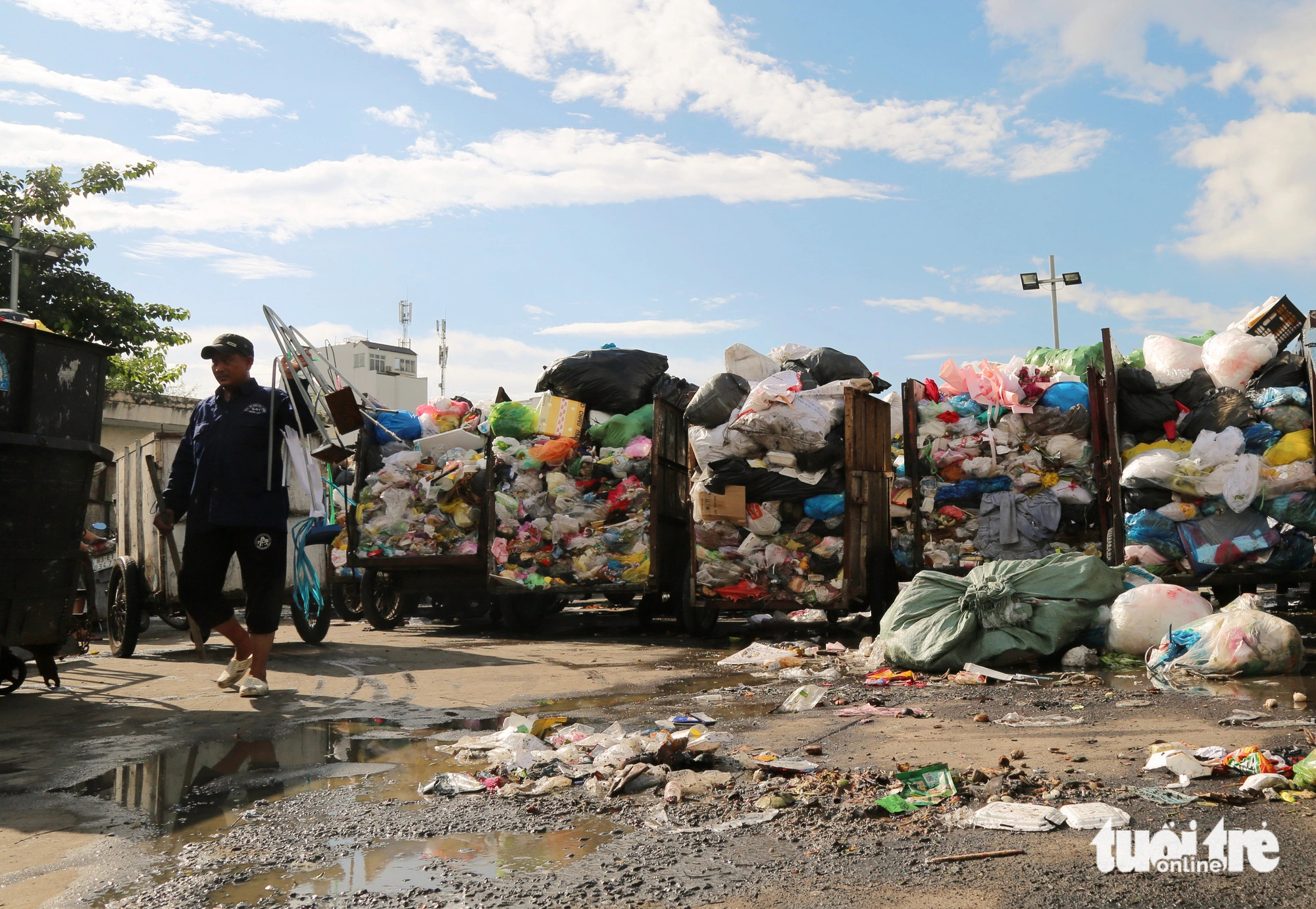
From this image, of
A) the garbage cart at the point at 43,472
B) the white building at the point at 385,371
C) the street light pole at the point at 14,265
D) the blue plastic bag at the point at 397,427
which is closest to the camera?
the garbage cart at the point at 43,472

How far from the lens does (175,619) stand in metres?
9.36

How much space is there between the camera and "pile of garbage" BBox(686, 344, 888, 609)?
755 centimetres

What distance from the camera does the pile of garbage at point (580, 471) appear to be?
8.34m

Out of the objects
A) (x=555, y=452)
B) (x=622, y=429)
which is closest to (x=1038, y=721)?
(x=622, y=429)

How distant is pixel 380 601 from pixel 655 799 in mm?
7337

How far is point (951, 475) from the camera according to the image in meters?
8.01

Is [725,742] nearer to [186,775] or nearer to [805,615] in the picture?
[186,775]

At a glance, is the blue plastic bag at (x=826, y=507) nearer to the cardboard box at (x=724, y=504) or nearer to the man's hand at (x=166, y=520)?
the cardboard box at (x=724, y=504)

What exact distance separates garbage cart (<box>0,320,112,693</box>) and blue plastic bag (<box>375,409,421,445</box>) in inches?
174

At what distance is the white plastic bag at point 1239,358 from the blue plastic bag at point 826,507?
8.62 ft

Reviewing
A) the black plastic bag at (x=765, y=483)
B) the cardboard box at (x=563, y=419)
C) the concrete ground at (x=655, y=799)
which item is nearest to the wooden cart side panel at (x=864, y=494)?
the black plastic bag at (x=765, y=483)

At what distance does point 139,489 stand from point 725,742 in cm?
582

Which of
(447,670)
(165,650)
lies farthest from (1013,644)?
(165,650)

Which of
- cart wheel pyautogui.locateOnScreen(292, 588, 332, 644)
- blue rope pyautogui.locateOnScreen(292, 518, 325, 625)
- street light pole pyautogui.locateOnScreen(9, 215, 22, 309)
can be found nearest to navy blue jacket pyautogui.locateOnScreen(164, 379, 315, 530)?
blue rope pyautogui.locateOnScreen(292, 518, 325, 625)
